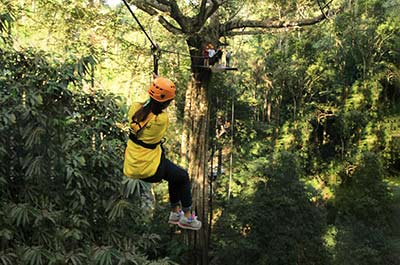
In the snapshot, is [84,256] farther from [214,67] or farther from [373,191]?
[373,191]

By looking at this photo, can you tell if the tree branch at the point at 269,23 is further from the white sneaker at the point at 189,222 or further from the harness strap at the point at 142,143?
the harness strap at the point at 142,143

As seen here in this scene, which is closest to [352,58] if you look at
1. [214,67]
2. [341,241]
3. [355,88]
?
[355,88]

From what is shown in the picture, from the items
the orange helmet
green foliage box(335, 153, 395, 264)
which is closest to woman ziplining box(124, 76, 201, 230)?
the orange helmet

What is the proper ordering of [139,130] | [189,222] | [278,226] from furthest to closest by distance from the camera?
[278,226], [189,222], [139,130]

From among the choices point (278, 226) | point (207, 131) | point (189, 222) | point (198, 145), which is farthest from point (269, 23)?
point (189, 222)

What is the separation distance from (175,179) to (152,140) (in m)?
0.36

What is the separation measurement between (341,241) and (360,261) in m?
0.39

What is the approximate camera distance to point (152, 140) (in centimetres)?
230

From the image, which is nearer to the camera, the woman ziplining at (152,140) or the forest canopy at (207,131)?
the woman ziplining at (152,140)

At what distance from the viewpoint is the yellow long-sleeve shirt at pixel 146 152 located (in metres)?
2.24

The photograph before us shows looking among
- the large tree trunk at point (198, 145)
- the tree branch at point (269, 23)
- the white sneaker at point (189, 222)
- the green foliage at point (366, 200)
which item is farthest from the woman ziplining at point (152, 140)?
the green foliage at point (366, 200)

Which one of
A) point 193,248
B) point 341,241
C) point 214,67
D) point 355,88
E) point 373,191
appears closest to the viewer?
point 214,67

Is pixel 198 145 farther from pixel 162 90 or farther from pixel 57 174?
pixel 162 90

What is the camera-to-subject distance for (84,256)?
7.63 feet
